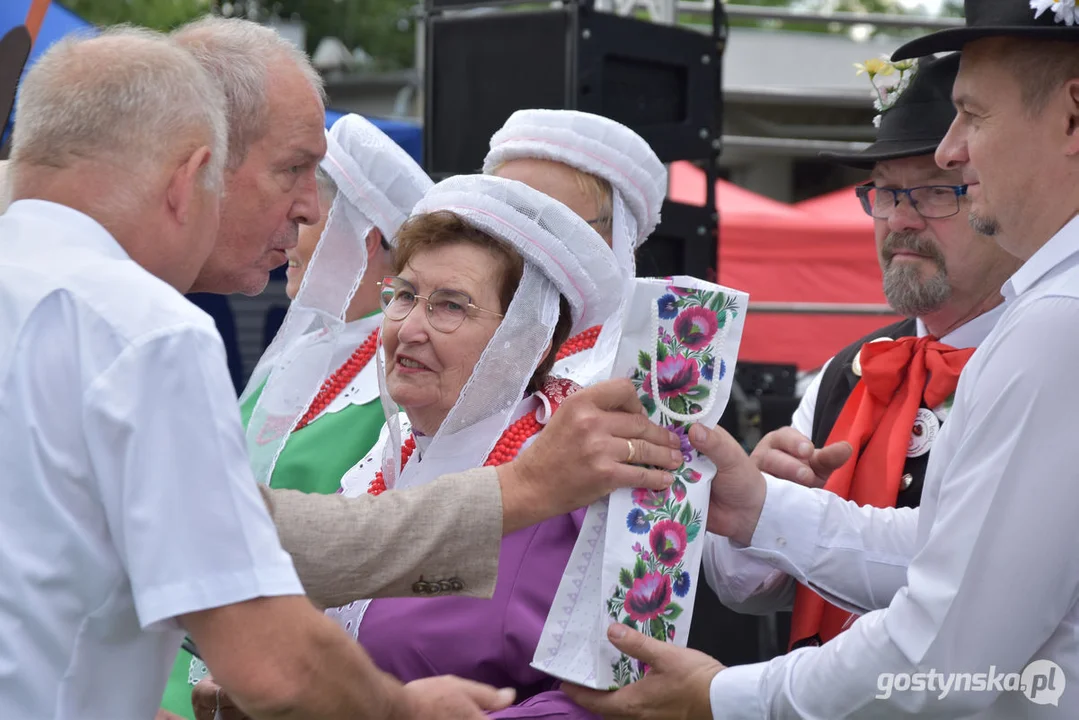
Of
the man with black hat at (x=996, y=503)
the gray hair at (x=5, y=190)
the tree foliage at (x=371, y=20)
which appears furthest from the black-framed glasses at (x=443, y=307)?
→ the tree foliage at (x=371, y=20)

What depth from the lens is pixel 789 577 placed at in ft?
9.82

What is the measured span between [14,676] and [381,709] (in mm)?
531

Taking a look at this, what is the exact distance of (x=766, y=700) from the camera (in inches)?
89.6

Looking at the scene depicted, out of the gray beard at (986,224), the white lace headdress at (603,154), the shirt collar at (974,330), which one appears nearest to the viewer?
the gray beard at (986,224)

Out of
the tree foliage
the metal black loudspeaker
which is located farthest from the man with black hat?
the tree foliage

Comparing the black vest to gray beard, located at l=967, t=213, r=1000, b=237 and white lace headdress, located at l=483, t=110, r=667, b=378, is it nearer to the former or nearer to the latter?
white lace headdress, located at l=483, t=110, r=667, b=378

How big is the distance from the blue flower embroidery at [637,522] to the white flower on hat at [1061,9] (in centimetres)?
110

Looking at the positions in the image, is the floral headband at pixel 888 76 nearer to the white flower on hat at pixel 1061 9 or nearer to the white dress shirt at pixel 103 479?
the white flower on hat at pixel 1061 9

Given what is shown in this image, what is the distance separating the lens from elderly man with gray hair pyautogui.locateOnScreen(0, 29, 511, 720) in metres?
1.67

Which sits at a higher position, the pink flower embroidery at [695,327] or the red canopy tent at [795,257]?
the pink flower embroidery at [695,327]

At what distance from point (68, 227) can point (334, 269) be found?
5.65ft

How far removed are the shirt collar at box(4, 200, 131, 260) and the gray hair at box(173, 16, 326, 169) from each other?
66cm

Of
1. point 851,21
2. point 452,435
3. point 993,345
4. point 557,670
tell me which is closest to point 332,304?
point 452,435

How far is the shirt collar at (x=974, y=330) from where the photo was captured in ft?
10.2
